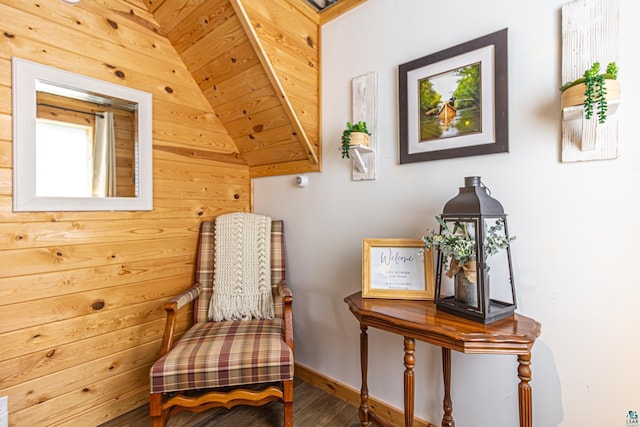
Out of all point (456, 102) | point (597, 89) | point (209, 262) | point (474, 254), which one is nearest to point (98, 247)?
point (209, 262)

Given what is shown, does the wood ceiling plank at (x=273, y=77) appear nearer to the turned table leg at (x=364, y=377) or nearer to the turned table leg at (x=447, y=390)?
the turned table leg at (x=364, y=377)

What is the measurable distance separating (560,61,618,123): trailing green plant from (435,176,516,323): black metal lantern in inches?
15.1

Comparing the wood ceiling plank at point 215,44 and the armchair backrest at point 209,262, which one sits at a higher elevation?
the wood ceiling plank at point 215,44

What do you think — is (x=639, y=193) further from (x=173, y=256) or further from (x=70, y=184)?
(x=70, y=184)

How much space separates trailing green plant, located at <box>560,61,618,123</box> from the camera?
36.3 inches

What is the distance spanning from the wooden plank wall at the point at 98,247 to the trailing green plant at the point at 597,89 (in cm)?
199

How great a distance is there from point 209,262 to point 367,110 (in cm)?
139

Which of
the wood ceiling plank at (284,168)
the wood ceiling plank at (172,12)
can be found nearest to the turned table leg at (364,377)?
the wood ceiling plank at (284,168)

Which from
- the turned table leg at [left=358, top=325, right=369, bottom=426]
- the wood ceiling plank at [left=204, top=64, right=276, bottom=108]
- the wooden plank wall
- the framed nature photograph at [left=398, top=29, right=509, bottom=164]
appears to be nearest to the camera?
the framed nature photograph at [left=398, top=29, right=509, bottom=164]

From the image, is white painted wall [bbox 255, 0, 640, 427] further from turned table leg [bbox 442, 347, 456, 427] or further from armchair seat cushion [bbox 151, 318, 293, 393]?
armchair seat cushion [bbox 151, 318, 293, 393]

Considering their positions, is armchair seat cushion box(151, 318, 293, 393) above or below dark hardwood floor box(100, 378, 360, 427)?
above

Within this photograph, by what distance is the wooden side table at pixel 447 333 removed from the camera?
94cm

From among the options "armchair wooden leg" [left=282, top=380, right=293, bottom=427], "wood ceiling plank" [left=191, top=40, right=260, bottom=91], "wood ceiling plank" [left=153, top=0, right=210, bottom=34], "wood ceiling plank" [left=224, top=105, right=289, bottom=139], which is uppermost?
"wood ceiling plank" [left=153, top=0, right=210, bottom=34]

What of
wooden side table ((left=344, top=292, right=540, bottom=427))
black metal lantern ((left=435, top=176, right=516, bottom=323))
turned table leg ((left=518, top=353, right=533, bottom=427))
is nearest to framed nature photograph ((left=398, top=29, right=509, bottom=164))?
black metal lantern ((left=435, top=176, right=516, bottom=323))
